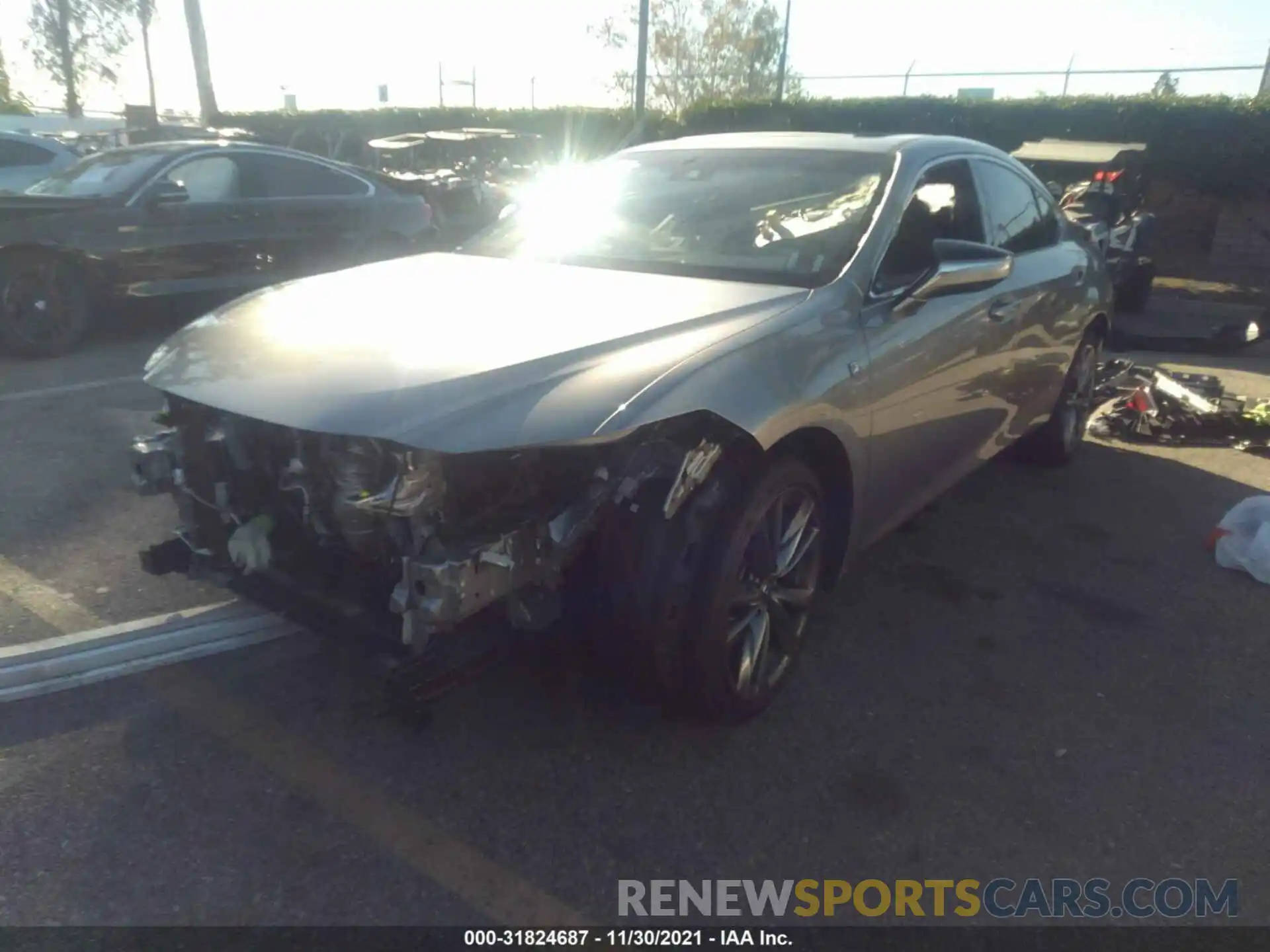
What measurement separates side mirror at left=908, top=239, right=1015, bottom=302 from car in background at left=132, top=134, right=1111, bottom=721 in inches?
0.4

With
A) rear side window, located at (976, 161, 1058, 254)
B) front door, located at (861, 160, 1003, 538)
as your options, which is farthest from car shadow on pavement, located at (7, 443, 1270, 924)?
rear side window, located at (976, 161, 1058, 254)

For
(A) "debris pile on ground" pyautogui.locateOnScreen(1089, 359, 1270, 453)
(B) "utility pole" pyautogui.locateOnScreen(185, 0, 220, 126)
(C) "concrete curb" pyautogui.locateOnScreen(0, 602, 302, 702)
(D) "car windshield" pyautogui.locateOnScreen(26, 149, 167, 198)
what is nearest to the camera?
(C) "concrete curb" pyautogui.locateOnScreen(0, 602, 302, 702)

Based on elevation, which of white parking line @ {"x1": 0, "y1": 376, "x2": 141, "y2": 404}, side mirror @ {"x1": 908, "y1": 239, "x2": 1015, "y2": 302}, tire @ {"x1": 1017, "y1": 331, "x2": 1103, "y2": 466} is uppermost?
side mirror @ {"x1": 908, "y1": 239, "x2": 1015, "y2": 302}

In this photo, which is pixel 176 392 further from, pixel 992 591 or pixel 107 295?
pixel 107 295

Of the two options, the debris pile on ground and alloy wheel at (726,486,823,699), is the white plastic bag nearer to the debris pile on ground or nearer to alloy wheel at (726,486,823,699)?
the debris pile on ground

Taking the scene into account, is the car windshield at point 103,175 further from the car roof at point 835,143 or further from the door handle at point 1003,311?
the door handle at point 1003,311

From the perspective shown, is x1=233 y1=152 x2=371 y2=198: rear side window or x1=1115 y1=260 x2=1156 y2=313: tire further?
x1=1115 y1=260 x2=1156 y2=313: tire

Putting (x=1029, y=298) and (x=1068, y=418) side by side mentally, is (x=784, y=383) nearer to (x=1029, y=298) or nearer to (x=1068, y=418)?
(x=1029, y=298)

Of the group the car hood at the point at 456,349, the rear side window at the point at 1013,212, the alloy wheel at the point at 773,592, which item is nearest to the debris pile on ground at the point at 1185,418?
the rear side window at the point at 1013,212

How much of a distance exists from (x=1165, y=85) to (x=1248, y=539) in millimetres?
17994

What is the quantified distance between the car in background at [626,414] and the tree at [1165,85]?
1598 centimetres

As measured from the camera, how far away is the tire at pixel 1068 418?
18.6 ft

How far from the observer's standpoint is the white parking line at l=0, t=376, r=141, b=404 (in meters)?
6.58

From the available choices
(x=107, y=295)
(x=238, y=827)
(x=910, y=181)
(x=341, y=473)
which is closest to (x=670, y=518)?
(x=341, y=473)
